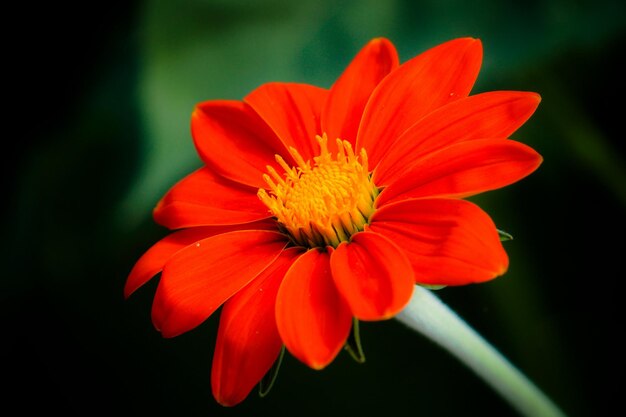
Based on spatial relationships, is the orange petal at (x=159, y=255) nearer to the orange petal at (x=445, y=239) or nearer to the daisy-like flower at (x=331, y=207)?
the daisy-like flower at (x=331, y=207)

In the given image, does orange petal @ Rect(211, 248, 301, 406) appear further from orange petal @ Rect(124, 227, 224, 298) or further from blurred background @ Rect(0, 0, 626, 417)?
blurred background @ Rect(0, 0, 626, 417)

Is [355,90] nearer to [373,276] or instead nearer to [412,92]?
[412,92]

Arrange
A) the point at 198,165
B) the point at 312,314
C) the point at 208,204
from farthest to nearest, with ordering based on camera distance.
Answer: the point at 198,165
the point at 208,204
the point at 312,314

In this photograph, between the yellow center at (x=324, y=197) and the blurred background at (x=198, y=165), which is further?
the blurred background at (x=198, y=165)

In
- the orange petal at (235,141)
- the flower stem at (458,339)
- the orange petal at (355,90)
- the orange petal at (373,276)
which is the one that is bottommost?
the flower stem at (458,339)

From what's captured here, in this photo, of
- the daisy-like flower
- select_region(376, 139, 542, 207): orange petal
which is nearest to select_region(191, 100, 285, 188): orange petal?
the daisy-like flower

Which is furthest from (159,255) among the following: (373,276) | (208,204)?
(373,276)

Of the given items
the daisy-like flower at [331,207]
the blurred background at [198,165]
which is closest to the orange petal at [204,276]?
the daisy-like flower at [331,207]
